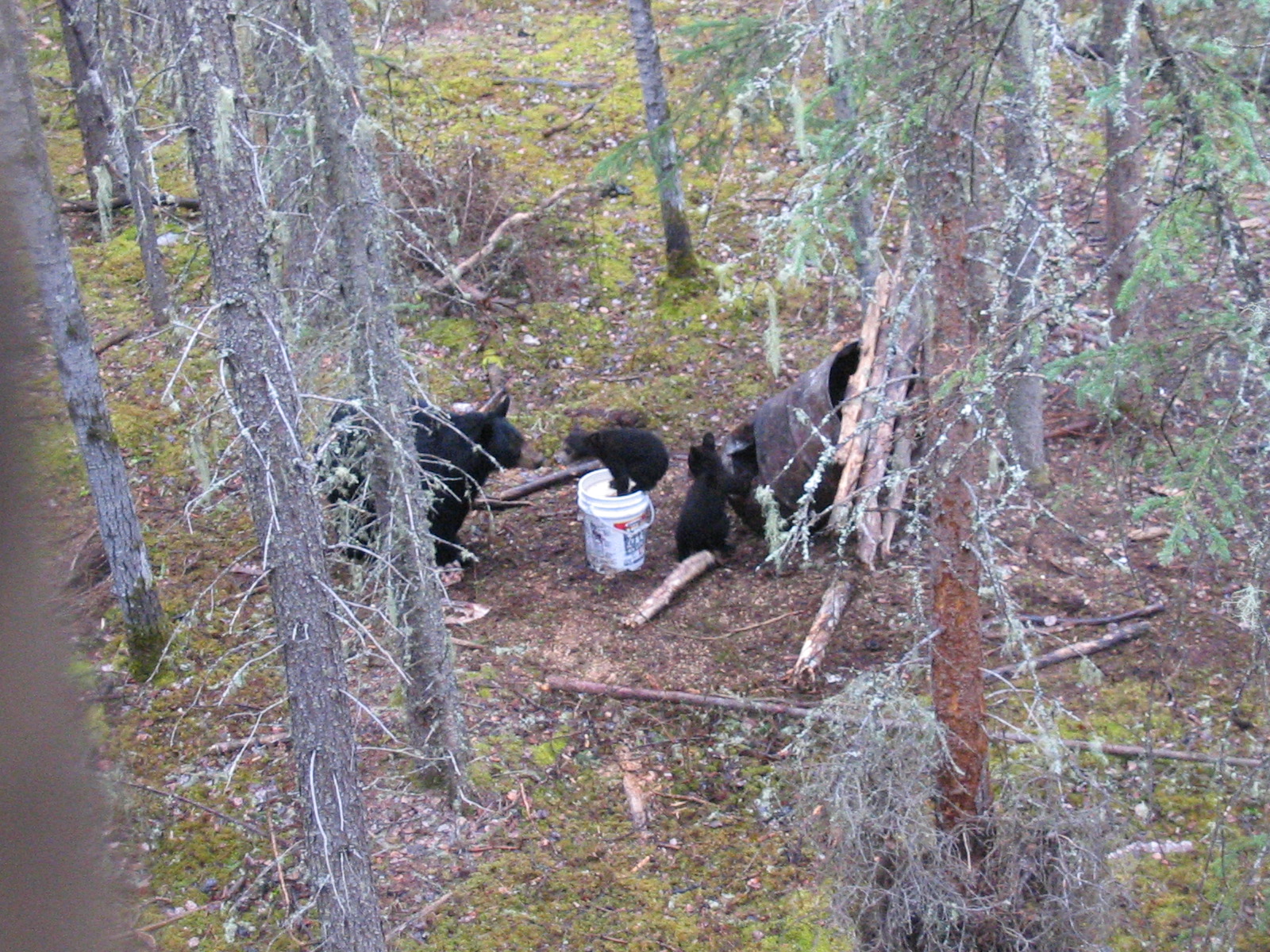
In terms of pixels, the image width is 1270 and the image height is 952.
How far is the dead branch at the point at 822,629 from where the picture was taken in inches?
241

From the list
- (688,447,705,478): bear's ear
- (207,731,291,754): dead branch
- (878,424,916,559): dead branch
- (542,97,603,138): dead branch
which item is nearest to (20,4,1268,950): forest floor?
(207,731,291,754): dead branch

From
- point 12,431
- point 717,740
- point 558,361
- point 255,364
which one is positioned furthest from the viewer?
point 558,361

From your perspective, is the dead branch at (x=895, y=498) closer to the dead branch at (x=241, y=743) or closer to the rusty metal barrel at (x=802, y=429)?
the rusty metal barrel at (x=802, y=429)

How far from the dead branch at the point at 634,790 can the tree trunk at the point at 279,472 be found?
1725 millimetres

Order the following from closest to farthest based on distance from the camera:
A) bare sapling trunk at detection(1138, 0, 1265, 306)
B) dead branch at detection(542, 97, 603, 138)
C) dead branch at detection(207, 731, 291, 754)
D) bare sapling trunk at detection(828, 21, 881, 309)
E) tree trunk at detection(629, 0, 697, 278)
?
bare sapling trunk at detection(1138, 0, 1265, 306), bare sapling trunk at detection(828, 21, 881, 309), dead branch at detection(207, 731, 291, 754), tree trunk at detection(629, 0, 697, 278), dead branch at detection(542, 97, 603, 138)

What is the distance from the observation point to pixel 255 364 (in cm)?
316

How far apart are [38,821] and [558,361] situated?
9.48 metres

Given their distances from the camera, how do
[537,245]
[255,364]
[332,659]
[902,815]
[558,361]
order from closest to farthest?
1. [255,364]
2. [332,659]
3. [902,815]
4. [558,361]
5. [537,245]

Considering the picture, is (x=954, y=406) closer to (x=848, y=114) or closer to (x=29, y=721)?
(x=29, y=721)

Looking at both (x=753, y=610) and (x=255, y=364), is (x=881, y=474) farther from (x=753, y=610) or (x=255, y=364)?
(x=255, y=364)

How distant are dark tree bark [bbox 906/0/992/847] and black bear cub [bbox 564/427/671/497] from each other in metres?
3.13

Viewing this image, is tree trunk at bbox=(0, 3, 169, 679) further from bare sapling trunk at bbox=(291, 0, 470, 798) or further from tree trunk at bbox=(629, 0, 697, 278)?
tree trunk at bbox=(629, 0, 697, 278)

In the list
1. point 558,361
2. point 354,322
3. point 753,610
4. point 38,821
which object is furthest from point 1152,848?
point 558,361

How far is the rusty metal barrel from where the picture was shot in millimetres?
7164
